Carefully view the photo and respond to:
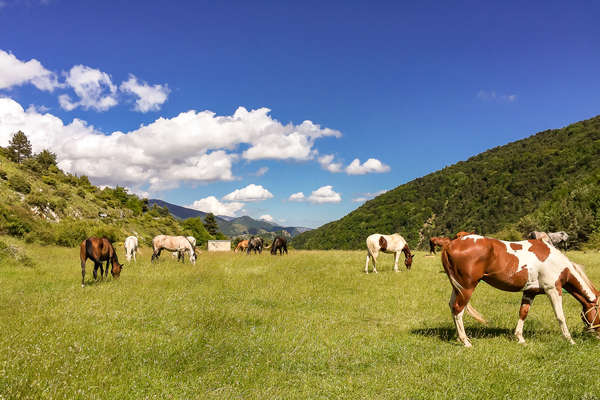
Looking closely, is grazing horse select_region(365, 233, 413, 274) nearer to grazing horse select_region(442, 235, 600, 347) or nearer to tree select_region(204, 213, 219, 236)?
grazing horse select_region(442, 235, 600, 347)

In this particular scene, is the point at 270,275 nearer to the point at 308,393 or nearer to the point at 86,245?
the point at 86,245

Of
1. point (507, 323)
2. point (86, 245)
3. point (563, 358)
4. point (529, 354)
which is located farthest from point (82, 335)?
point (507, 323)

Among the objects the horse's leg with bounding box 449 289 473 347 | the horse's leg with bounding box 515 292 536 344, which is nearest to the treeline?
the horse's leg with bounding box 449 289 473 347

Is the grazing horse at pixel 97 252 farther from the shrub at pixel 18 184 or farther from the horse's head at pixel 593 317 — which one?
the shrub at pixel 18 184

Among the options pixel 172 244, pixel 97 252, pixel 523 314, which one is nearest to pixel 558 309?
pixel 523 314

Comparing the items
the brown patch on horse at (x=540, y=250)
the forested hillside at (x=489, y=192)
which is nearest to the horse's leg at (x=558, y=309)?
the brown patch on horse at (x=540, y=250)

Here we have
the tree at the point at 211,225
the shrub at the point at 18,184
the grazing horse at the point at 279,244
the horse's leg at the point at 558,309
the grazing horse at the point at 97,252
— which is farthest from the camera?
the tree at the point at 211,225

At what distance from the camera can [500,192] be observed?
89688mm

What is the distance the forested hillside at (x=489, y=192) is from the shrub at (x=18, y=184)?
215 feet

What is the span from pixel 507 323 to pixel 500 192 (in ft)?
315

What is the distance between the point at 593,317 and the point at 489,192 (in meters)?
100

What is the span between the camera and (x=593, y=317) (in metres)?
7.18

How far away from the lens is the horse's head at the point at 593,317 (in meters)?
7.12

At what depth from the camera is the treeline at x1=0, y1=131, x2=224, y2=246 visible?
2522 cm
